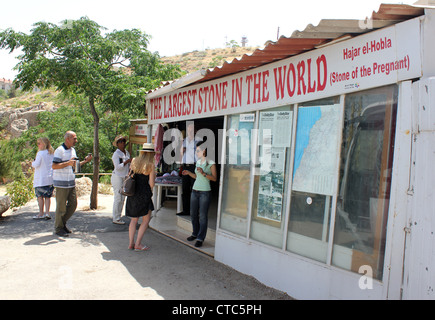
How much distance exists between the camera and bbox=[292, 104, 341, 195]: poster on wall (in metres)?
4.23

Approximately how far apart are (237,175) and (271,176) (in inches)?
34.7

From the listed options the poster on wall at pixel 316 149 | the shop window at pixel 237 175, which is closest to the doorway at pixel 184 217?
the shop window at pixel 237 175

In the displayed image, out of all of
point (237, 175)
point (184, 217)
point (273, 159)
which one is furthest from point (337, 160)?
point (184, 217)

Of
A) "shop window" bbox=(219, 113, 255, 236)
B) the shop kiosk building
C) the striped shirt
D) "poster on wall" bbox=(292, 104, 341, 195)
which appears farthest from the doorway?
"poster on wall" bbox=(292, 104, 341, 195)

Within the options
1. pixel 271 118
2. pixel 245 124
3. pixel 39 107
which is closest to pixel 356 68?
pixel 271 118

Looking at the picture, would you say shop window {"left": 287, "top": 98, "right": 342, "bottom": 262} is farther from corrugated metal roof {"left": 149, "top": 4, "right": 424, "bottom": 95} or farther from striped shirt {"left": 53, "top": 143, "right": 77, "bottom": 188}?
striped shirt {"left": 53, "top": 143, "right": 77, "bottom": 188}

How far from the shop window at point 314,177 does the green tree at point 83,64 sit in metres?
5.03

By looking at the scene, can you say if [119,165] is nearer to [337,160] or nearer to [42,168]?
[42,168]

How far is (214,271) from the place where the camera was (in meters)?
5.55

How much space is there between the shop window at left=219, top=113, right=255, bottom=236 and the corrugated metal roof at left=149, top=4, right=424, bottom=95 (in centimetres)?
100

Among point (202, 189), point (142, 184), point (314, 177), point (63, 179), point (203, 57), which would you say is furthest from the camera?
point (203, 57)

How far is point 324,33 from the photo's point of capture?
3.93m
